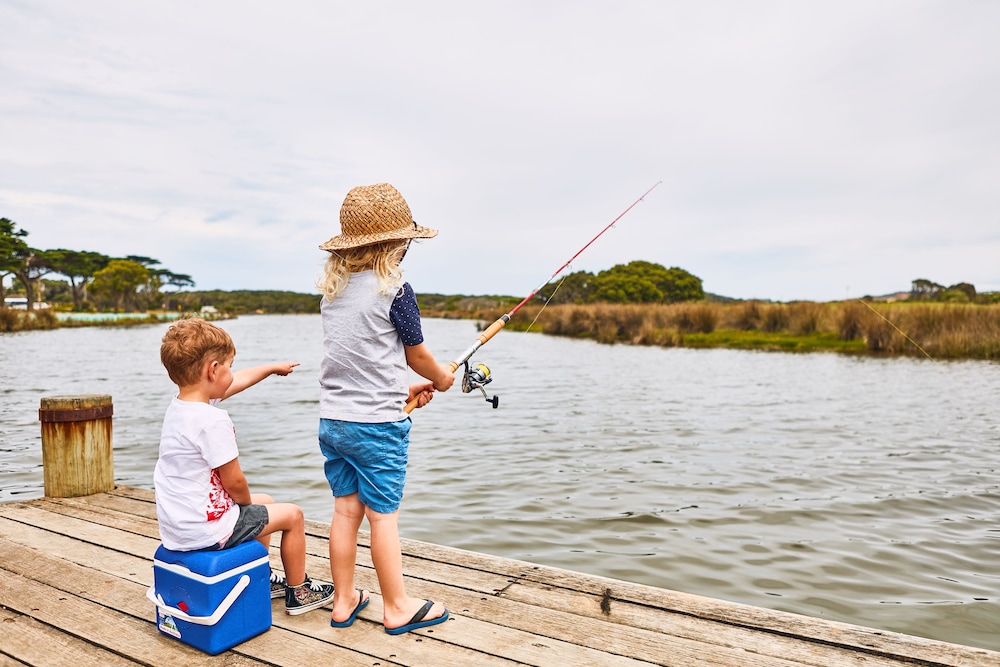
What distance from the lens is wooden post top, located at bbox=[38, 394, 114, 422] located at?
481 cm

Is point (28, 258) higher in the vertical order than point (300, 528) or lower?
higher

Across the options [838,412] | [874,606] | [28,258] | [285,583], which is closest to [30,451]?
[285,583]

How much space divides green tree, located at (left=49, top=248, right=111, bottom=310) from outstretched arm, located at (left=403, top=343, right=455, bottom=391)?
83.2 meters

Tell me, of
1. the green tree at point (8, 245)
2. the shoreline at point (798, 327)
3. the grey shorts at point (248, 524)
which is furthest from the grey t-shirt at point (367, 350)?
the green tree at point (8, 245)

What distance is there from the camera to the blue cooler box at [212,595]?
2.58 meters

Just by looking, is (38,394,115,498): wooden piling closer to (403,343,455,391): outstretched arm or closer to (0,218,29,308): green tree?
(403,343,455,391): outstretched arm

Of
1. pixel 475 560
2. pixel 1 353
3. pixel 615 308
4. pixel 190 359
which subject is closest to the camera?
pixel 190 359

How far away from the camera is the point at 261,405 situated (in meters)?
14.1

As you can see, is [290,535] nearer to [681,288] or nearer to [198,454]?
[198,454]

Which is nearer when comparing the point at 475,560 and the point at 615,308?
the point at 475,560

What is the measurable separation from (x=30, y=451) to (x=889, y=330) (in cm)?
2402

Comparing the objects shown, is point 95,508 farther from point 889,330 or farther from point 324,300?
point 889,330

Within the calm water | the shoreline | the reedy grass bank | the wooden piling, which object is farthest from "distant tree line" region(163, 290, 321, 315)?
the wooden piling

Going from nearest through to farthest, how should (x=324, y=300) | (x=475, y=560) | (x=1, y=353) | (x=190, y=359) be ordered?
(x=190, y=359) → (x=324, y=300) → (x=475, y=560) → (x=1, y=353)
